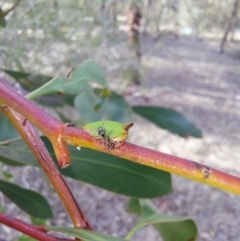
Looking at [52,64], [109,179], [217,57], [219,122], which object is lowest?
[217,57]

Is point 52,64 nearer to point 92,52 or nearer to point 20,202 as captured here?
point 92,52

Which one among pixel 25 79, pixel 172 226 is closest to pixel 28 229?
pixel 172 226

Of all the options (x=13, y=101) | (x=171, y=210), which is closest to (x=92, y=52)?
(x=171, y=210)

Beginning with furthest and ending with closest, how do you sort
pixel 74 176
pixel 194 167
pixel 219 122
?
pixel 219 122 → pixel 74 176 → pixel 194 167

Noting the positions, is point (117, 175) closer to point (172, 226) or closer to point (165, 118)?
point (172, 226)

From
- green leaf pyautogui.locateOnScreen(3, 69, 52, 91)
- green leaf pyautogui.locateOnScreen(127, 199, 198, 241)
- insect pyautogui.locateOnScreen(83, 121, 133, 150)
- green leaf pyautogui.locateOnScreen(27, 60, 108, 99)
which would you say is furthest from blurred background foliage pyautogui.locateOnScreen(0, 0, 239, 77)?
insect pyautogui.locateOnScreen(83, 121, 133, 150)
